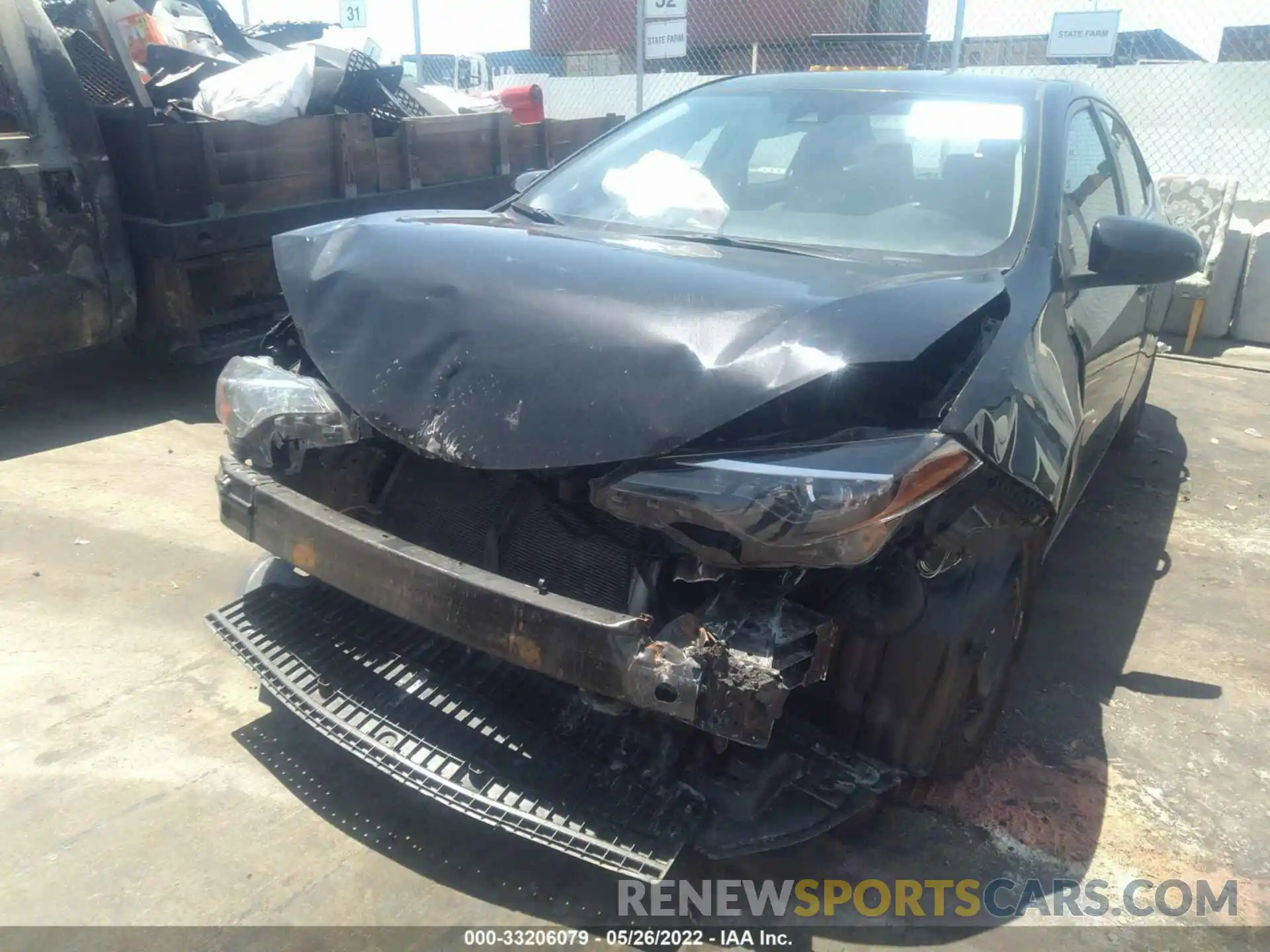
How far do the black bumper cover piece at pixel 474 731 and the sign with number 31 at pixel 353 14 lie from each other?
34.9 feet

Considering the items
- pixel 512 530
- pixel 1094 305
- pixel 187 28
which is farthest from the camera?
pixel 187 28

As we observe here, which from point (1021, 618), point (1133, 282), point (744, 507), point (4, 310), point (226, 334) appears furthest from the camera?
point (226, 334)

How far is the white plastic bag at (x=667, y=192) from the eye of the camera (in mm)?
3096

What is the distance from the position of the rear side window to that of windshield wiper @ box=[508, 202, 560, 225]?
2.21 metres

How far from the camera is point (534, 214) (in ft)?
10.7

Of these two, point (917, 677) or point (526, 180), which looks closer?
point (917, 677)

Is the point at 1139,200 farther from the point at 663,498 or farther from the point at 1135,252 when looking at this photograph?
the point at 663,498

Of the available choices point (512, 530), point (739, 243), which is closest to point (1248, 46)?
point (739, 243)

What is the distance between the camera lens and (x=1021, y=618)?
2736 millimetres

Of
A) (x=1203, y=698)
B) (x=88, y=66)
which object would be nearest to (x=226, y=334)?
(x=88, y=66)

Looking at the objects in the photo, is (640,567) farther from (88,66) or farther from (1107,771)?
(88,66)

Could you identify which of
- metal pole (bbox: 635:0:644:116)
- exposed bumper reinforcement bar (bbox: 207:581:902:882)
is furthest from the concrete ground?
metal pole (bbox: 635:0:644:116)

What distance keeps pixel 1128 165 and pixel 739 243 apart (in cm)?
223

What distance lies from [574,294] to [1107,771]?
1.94 meters
